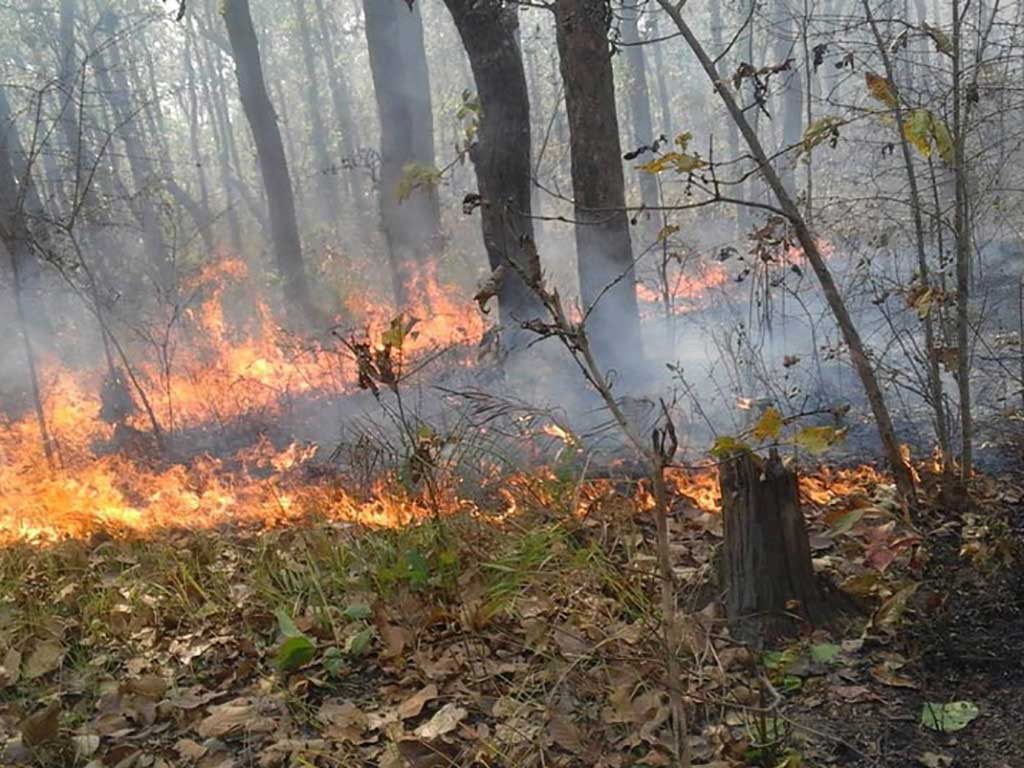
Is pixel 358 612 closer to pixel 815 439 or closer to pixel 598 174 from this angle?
pixel 815 439

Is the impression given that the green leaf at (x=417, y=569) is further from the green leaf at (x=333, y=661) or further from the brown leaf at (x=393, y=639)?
the green leaf at (x=333, y=661)

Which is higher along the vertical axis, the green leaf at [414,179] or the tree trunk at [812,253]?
the green leaf at [414,179]

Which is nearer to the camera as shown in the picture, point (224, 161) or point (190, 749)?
point (190, 749)

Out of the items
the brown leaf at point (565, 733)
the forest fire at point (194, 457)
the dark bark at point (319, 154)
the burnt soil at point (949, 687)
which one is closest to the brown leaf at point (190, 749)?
the brown leaf at point (565, 733)

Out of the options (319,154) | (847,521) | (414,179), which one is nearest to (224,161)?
(319,154)

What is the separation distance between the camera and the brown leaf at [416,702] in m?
2.73

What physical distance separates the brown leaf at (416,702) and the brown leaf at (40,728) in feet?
3.50

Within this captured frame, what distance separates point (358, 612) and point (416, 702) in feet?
1.84

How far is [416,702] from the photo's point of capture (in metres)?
2.78

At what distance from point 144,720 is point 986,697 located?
256cm

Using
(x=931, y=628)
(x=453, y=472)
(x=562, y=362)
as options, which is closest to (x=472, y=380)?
(x=562, y=362)

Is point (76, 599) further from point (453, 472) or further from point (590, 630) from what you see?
point (590, 630)

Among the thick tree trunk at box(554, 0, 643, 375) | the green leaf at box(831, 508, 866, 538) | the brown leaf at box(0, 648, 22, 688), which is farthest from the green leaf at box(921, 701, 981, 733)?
the thick tree trunk at box(554, 0, 643, 375)

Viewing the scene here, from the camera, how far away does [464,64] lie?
3188 cm
